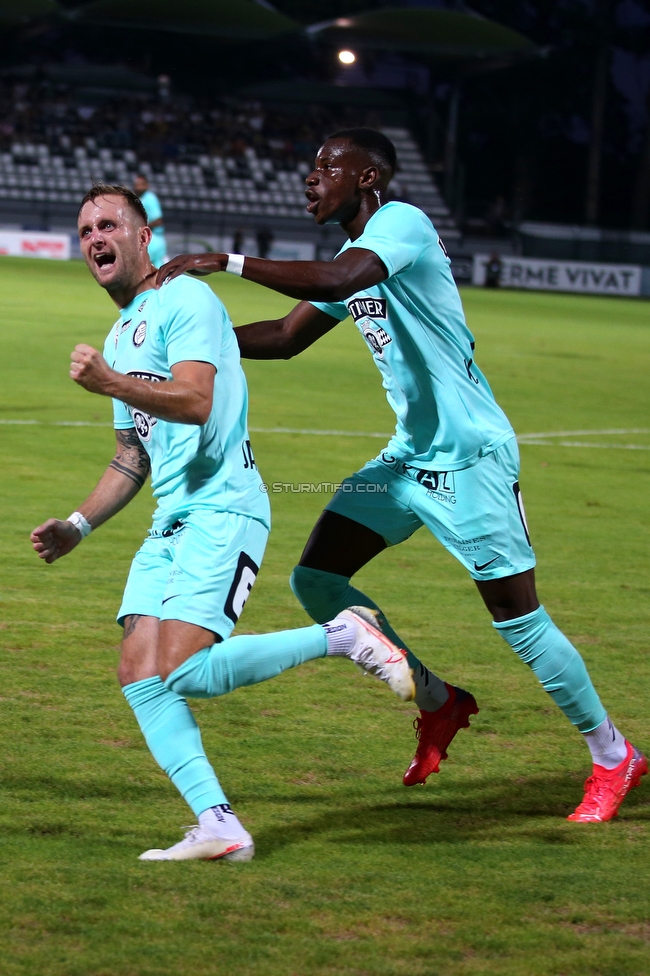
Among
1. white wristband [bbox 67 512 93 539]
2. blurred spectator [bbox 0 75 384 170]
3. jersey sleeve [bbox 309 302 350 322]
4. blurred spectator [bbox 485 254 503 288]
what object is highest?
blurred spectator [bbox 0 75 384 170]

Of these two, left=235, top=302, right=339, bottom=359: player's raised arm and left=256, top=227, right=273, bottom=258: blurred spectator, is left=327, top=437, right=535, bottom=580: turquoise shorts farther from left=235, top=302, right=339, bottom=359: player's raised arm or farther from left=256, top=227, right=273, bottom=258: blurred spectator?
left=256, top=227, right=273, bottom=258: blurred spectator

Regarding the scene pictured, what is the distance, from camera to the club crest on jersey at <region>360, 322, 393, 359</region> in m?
4.52

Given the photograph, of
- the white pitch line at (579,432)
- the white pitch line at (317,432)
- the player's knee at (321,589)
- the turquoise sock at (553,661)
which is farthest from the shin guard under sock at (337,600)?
the white pitch line at (579,432)

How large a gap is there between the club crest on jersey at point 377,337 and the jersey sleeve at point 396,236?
0.27 meters


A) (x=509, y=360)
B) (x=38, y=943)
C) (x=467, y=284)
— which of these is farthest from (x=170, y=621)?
(x=467, y=284)

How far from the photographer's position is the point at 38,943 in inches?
125

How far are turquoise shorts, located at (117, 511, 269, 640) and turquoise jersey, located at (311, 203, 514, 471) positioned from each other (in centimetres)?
81

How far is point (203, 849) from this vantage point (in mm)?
3705

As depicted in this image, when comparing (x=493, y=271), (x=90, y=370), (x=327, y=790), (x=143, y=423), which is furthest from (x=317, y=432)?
(x=493, y=271)

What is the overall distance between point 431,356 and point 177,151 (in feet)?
156

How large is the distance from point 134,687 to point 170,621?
0.86 ft

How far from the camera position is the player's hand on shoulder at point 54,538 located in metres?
4.08

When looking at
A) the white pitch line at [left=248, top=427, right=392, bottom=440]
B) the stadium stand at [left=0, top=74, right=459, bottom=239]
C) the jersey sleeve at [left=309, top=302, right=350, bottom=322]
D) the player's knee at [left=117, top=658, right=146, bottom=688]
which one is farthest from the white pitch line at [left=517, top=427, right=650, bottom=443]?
the stadium stand at [left=0, top=74, right=459, bottom=239]

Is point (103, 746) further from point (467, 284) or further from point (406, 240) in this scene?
point (467, 284)
